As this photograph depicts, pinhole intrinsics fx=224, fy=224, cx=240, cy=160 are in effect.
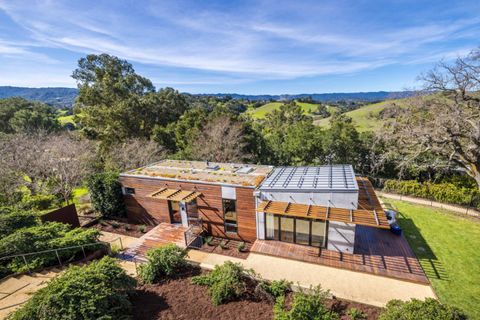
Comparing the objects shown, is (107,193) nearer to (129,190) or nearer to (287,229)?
(129,190)

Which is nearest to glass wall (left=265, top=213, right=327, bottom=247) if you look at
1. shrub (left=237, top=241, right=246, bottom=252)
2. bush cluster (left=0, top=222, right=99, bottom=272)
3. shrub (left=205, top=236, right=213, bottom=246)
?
shrub (left=237, top=241, right=246, bottom=252)

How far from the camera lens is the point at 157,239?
12047mm

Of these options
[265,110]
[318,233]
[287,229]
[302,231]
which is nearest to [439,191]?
[318,233]

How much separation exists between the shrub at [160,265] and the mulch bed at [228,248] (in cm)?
304

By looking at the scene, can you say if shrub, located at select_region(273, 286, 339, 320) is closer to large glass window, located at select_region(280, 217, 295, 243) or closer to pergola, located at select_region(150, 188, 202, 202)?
large glass window, located at select_region(280, 217, 295, 243)

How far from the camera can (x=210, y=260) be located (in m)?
10.2

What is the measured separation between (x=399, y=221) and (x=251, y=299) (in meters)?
11.2

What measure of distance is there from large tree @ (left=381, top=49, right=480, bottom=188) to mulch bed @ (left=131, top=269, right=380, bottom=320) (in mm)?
13464

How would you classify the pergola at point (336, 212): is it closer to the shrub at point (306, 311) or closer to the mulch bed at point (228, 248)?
the mulch bed at point (228, 248)

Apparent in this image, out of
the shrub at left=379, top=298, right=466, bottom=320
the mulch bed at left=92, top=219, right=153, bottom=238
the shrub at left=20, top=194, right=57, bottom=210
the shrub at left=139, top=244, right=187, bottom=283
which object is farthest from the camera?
the shrub at left=20, top=194, right=57, bottom=210

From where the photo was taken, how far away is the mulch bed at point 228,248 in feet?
35.4

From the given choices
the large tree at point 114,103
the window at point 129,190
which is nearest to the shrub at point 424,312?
the window at point 129,190

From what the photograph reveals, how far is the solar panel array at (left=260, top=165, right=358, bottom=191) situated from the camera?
10.4 m

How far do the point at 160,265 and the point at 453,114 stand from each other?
19.1 meters
